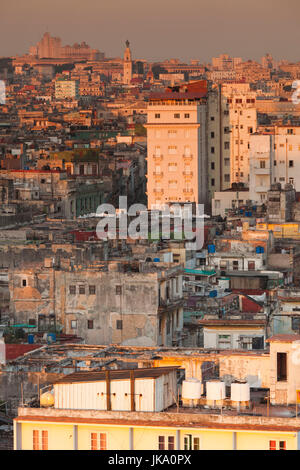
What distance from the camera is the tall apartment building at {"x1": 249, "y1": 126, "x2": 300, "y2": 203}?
65.7 m

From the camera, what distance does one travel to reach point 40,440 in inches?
747

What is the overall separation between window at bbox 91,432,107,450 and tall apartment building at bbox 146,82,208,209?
54522mm

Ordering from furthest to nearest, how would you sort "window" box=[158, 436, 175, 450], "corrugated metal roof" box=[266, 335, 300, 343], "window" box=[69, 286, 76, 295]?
"window" box=[69, 286, 76, 295], "corrugated metal roof" box=[266, 335, 300, 343], "window" box=[158, 436, 175, 450]

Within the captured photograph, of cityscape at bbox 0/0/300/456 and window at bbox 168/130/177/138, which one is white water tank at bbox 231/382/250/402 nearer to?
cityscape at bbox 0/0/300/456

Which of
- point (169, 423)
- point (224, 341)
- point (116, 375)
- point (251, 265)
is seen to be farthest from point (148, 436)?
point (251, 265)

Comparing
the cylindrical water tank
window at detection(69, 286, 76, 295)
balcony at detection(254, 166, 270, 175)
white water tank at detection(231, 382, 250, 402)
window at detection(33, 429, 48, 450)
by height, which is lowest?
balcony at detection(254, 166, 270, 175)

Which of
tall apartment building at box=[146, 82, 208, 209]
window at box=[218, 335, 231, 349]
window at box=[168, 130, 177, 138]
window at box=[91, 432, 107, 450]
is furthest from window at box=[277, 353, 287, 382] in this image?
window at box=[168, 130, 177, 138]

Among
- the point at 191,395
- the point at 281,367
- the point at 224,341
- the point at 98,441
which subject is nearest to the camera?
the point at 98,441

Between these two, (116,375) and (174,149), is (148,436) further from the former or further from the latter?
(174,149)

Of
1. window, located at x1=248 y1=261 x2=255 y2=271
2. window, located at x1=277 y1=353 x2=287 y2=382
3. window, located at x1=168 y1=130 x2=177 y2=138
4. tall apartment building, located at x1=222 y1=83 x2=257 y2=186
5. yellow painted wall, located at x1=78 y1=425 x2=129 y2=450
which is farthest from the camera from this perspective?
tall apartment building, located at x1=222 y1=83 x2=257 y2=186

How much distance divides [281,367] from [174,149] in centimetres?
5275

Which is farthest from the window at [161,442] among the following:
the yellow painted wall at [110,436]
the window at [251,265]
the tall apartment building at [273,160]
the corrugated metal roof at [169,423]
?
the tall apartment building at [273,160]

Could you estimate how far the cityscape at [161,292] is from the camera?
62.4ft
